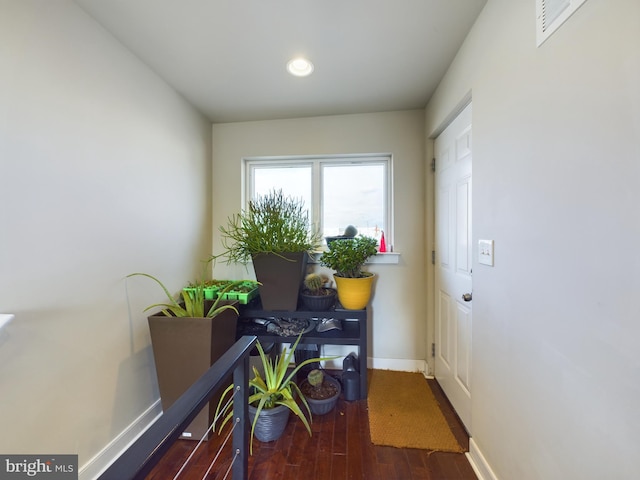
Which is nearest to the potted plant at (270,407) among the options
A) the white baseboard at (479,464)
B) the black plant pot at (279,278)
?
the black plant pot at (279,278)

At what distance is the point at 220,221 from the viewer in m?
2.19

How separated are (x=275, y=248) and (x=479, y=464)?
5.16ft

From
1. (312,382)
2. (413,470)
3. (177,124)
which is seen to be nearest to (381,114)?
(177,124)

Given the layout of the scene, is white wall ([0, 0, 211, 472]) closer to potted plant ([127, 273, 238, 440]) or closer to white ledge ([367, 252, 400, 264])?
potted plant ([127, 273, 238, 440])

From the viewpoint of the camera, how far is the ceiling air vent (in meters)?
0.69

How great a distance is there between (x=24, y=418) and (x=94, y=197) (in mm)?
921

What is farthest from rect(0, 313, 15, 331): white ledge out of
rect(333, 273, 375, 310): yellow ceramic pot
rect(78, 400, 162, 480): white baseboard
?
rect(333, 273, 375, 310): yellow ceramic pot

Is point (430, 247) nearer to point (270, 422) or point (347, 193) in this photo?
point (347, 193)

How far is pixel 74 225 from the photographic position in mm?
1079

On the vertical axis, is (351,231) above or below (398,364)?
above

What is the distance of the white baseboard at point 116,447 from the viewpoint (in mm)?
1116

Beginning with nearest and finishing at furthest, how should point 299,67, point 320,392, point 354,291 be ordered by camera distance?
point 299,67 → point 320,392 → point 354,291

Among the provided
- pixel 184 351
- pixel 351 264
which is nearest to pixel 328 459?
pixel 184 351

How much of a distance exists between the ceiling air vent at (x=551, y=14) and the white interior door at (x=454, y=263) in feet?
1.84
